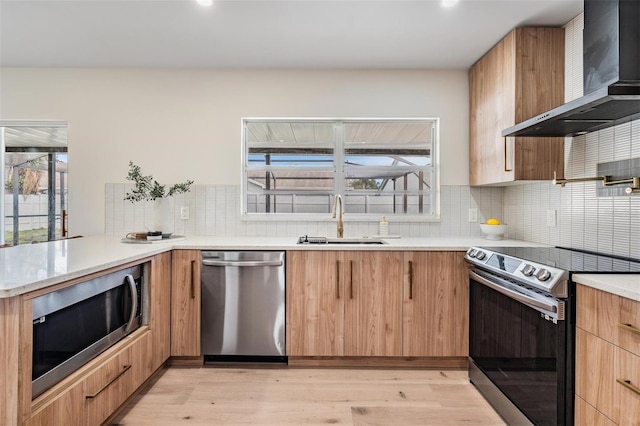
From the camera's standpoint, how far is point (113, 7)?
6.89ft

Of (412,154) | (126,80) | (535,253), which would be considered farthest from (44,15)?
(535,253)

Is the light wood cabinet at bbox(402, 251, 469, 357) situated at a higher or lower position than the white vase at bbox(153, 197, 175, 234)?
lower

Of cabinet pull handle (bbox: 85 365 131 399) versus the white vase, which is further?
the white vase

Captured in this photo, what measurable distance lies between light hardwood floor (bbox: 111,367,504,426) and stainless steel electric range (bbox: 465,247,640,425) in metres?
0.23

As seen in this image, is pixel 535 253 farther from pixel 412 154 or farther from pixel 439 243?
pixel 412 154

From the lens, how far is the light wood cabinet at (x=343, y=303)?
242cm

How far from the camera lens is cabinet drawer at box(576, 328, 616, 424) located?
4.13ft

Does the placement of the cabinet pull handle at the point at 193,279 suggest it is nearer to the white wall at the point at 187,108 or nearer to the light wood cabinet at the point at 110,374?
the light wood cabinet at the point at 110,374

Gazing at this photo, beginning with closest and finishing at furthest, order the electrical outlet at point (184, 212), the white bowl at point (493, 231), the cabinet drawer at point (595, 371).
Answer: the cabinet drawer at point (595, 371) < the white bowl at point (493, 231) < the electrical outlet at point (184, 212)

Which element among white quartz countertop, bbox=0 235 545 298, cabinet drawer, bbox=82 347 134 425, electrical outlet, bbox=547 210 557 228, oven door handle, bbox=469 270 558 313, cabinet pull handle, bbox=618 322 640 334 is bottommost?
cabinet drawer, bbox=82 347 134 425

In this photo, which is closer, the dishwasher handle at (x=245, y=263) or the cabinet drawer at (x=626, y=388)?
the cabinet drawer at (x=626, y=388)

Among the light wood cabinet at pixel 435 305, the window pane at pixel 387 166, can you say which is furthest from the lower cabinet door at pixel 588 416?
the window pane at pixel 387 166

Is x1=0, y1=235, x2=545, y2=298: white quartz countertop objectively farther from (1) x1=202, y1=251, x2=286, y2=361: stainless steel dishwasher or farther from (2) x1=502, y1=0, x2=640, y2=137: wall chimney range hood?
(2) x1=502, y1=0, x2=640, y2=137: wall chimney range hood

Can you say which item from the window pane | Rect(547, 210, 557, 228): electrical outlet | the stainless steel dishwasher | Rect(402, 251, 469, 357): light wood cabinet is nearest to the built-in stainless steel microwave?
the stainless steel dishwasher
